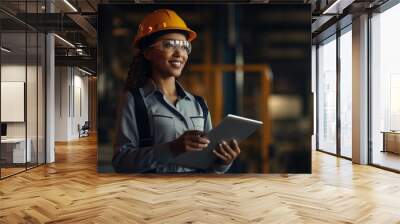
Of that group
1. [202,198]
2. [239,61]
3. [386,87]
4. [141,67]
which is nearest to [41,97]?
[202,198]

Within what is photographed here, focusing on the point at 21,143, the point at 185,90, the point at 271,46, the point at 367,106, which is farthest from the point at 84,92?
the point at 185,90

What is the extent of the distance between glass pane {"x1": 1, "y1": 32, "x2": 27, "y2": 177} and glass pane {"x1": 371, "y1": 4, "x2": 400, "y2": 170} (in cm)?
664

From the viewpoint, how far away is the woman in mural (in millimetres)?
3018

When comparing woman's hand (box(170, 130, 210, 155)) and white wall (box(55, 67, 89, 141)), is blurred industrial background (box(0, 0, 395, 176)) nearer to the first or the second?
woman's hand (box(170, 130, 210, 155))

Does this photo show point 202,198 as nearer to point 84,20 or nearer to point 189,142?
point 189,142

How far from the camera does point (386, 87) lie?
7.73 m

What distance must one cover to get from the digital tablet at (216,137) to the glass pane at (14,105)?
470cm

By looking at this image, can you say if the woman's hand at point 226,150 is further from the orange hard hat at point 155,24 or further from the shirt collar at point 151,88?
the orange hard hat at point 155,24

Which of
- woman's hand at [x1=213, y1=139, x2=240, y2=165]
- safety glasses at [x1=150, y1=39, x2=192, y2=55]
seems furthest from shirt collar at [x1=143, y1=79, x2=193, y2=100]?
woman's hand at [x1=213, y1=139, x2=240, y2=165]

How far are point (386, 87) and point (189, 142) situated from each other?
608cm

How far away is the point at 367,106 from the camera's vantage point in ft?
26.8

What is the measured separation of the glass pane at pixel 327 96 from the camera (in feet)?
33.0

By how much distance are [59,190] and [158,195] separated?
141cm

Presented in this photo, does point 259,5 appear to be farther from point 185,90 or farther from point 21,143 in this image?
point 21,143
